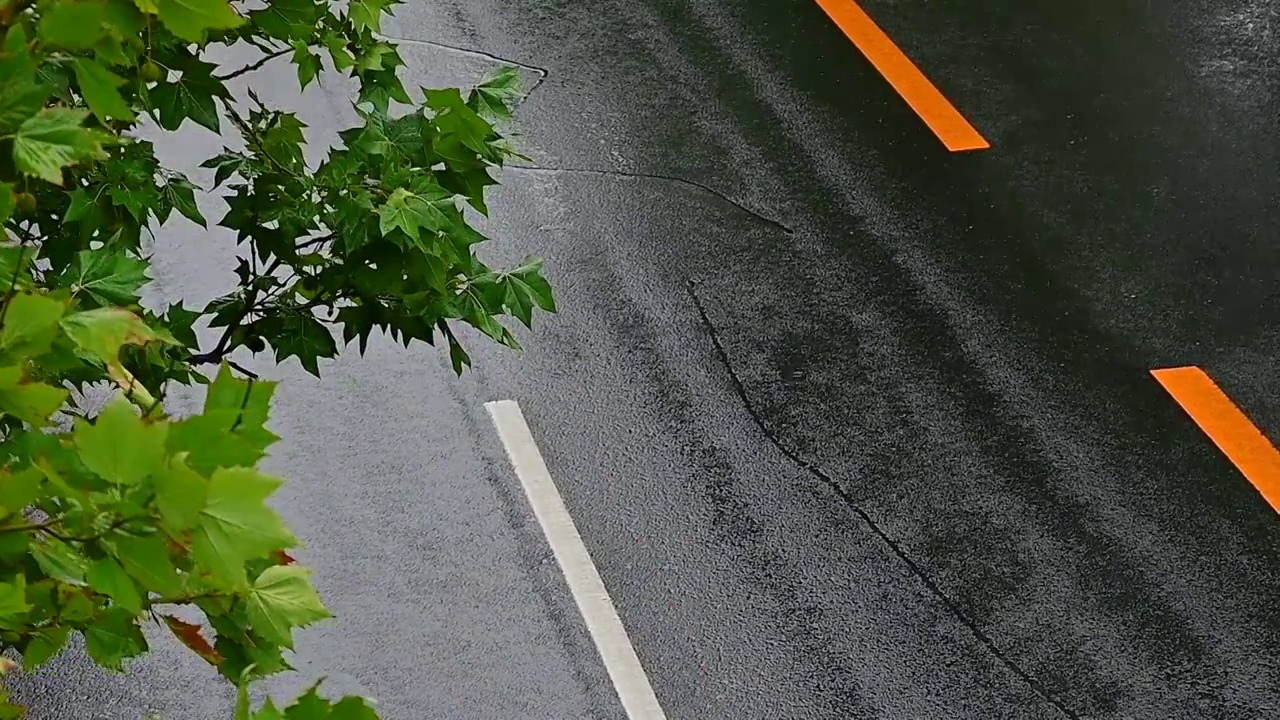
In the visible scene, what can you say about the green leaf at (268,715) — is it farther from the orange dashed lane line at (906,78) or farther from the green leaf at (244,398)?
the orange dashed lane line at (906,78)

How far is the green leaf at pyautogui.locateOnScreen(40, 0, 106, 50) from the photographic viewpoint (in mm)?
1636

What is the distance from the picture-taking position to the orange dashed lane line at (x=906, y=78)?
830cm

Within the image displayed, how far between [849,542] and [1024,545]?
0.73m

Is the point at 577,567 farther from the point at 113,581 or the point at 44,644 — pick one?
the point at 113,581

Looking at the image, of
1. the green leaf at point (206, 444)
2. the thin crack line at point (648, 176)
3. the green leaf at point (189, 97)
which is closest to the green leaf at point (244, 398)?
the green leaf at point (206, 444)

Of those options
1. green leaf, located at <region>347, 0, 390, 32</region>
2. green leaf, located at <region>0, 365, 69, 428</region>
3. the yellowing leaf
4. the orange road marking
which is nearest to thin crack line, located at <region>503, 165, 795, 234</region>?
the orange road marking

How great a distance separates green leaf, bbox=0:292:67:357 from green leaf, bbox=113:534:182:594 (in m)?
0.30

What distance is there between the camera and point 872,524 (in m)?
6.04

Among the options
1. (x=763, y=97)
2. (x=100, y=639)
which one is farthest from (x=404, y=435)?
(x=100, y=639)

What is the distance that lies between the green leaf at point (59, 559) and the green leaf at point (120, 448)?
0.87ft

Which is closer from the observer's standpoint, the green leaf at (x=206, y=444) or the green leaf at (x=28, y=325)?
the green leaf at (x=206, y=444)

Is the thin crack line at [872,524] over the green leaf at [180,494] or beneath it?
beneath

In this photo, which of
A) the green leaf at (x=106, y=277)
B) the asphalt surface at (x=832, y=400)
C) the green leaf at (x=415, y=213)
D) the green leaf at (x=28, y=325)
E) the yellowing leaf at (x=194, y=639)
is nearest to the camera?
the green leaf at (x=28, y=325)

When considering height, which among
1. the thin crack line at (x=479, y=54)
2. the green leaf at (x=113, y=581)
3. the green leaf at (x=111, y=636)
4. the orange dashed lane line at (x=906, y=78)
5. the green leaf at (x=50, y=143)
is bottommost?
the thin crack line at (x=479, y=54)
